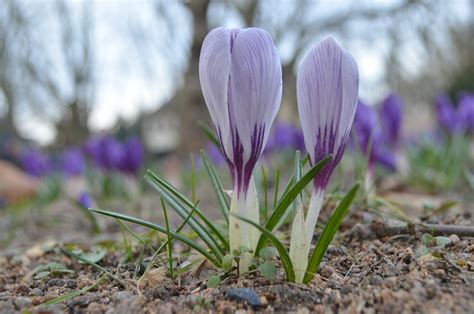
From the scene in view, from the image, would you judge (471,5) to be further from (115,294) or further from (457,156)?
(115,294)

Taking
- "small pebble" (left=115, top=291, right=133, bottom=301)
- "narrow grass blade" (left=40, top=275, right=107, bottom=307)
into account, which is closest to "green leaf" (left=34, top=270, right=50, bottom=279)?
"narrow grass blade" (left=40, top=275, right=107, bottom=307)

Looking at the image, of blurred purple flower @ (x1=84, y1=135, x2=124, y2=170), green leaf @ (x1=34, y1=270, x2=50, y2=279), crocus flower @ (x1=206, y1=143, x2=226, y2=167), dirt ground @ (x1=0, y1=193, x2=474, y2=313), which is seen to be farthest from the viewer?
crocus flower @ (x1=206, y1=143, x2=226, y2=167)

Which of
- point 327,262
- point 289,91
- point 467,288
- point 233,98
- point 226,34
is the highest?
point 289,91

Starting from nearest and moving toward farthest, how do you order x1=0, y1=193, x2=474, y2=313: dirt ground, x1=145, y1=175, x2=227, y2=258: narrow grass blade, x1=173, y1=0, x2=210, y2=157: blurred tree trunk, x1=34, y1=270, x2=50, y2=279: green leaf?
x1=0, y1=193, x2=474, y2=313: dirt ground, x1=145, y1=175, x2=227, y2=258: narrow grass blade, x1=34, y1=270, x2=50, y2=279: green leaf, x1=173, y1=0, x2=210, y2=157: blurred tree trunk

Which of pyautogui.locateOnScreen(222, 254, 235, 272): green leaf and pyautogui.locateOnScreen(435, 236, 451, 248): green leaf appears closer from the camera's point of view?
pyautogui.locateOnScreen(222, 254, 235, 272): green leaf

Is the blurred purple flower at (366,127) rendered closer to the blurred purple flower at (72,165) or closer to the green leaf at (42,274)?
the green leaf at (42,274)

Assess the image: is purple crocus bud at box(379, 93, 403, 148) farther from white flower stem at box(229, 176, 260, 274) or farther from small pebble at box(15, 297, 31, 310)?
small pebble at box(15, 297, 31, 310)

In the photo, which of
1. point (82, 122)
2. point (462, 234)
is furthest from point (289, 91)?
point (462, 234)

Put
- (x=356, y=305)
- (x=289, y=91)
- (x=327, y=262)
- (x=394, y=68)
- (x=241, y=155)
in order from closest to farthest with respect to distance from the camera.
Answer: (x=356, y=305), (x=241, y=155), (x=327, y=262), (x=394, y=68), (x=289, y=91)
